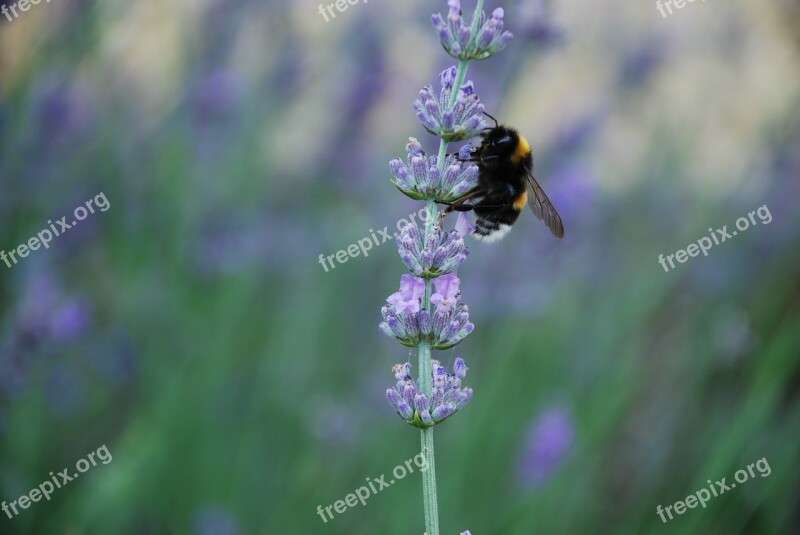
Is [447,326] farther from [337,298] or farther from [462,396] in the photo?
[337,298]

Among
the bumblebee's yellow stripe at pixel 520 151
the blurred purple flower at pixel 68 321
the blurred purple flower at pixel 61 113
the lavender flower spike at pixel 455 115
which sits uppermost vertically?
the lavender flower spike at pixel 455 115

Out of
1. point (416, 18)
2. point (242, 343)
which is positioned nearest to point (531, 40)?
point (416, 18)

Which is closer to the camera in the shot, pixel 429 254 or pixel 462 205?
pixel 429 254

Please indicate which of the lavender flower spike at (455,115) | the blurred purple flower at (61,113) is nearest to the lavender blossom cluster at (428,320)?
the lavender flower spike at (455,115)

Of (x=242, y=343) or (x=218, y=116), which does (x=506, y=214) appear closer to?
(x=242, y=343)

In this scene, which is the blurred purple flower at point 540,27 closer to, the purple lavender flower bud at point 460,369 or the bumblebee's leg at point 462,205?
the bumblebee's leg at point 462,205

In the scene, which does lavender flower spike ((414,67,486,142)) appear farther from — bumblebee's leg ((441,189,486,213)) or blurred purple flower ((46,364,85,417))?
blurred purple flower ((46,364,85,417))

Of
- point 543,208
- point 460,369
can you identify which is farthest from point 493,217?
point 460,369
